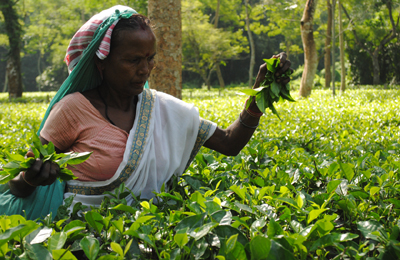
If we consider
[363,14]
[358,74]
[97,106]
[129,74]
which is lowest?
[358,74]

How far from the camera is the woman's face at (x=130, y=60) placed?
191 cm

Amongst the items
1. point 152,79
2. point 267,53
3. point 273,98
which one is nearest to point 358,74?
point 267,53

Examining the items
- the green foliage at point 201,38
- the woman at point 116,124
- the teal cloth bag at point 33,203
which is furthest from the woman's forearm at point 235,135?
the green foliage at point 201,38

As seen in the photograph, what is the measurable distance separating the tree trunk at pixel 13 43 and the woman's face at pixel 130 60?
19004 millimetres

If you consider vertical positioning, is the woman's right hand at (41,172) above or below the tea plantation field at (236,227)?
above

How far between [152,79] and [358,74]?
2295 centimetres

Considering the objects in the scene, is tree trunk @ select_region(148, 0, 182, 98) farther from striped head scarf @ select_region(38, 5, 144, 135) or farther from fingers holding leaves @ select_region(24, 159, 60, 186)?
fingers holding leaves @ select_region(24, 159, 60, 186)

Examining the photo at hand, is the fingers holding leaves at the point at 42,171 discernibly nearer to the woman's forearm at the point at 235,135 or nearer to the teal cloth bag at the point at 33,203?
the teal cloth bag at the point at 33,203

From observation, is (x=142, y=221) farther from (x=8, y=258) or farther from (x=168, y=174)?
(x=168, y=174)

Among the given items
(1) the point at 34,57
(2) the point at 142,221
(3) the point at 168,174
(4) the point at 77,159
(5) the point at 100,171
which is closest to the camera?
(2) the point at 142,221

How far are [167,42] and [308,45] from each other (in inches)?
293

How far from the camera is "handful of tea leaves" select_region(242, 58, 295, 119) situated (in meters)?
1.85

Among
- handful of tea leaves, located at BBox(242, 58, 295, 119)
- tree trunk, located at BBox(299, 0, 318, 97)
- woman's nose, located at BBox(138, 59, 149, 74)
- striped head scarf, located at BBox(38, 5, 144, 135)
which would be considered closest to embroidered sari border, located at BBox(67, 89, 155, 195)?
woman's nose, located at BBox(138, 59, 149, 74)

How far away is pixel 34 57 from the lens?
4684 cm
